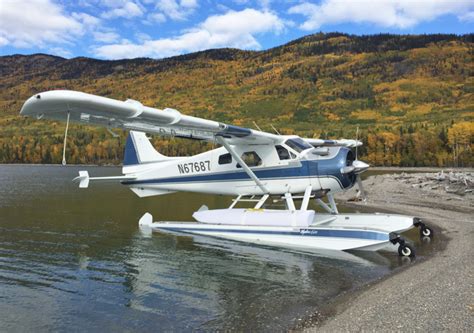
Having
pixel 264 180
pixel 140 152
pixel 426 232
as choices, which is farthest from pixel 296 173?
pixel 140 152

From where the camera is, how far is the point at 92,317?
6367 mm

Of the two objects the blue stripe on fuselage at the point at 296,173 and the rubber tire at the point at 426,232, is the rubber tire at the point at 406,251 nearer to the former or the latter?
the blue stripe on fuselage at the point at 296,173

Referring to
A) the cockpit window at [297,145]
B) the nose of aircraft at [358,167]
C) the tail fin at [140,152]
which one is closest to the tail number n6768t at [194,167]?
the tail fin at [140,152]

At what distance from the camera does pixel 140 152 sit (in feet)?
53.4

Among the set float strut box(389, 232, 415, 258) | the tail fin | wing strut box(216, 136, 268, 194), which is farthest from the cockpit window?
the tail fin

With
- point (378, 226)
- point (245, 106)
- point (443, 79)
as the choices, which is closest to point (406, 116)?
point (443, 79)

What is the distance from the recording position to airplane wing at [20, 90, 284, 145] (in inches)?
293

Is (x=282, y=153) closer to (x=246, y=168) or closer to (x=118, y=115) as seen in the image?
(x=246, y=168)

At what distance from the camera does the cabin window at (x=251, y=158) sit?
43.8 feet

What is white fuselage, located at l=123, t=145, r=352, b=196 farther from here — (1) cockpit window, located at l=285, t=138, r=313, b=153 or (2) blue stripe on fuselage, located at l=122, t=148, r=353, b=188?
(1) cockpit window, located at l=285, t=138, r=313, b=153

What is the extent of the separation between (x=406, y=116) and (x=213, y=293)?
150 metres

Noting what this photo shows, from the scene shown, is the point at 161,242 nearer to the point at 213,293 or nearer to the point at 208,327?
the point at 213,293

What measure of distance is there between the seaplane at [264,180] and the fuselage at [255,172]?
3 cm

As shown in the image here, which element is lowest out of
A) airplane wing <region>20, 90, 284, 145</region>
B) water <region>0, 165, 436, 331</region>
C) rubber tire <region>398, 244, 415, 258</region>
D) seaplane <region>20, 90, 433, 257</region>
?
water <region>0, 165, 436, 331</region>
